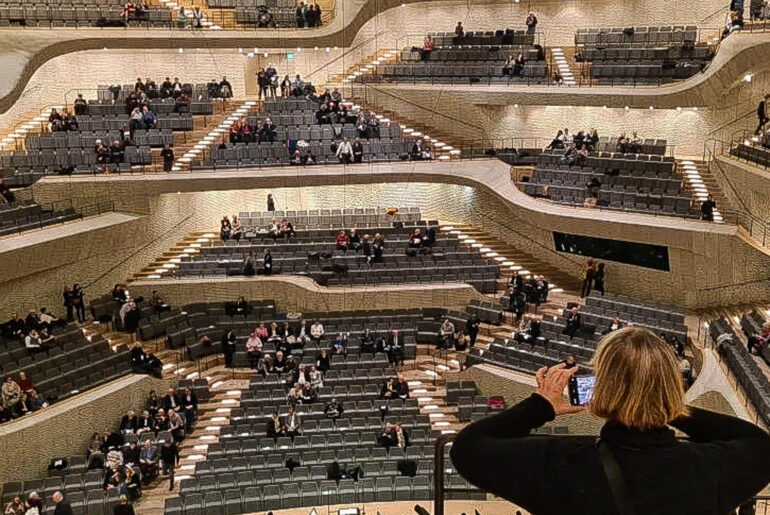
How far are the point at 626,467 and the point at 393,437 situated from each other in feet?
A: 39.1

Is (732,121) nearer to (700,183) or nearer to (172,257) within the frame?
(700,183)

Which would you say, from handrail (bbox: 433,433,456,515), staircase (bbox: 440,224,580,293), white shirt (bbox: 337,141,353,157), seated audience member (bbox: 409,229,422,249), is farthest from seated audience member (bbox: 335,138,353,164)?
handrail (bbox: 433,433,456,515)

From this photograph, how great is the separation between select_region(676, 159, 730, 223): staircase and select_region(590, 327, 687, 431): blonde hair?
17795 millimetres

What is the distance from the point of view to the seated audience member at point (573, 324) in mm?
16281

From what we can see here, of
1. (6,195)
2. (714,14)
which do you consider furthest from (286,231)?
(714,14)

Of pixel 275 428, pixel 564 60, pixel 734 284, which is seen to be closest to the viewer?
pixel 275 428

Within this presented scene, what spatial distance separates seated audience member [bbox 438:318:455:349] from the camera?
17.2 meters

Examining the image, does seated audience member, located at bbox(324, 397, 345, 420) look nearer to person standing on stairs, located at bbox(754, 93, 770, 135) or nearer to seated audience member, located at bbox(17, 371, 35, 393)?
seated audience member, located at bbox(17, 371, 35, 393)

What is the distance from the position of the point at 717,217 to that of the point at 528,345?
5316 millimetres

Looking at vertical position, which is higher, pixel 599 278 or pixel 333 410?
pixel 599 278

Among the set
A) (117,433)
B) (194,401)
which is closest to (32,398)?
(117,433)

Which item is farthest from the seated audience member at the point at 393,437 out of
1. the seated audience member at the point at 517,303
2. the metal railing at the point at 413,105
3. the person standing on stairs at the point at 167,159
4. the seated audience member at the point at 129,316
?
the metal railing at the point at 413,105

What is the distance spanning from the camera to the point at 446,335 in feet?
56.5

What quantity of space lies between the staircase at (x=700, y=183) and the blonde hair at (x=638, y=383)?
1779 centimetres
